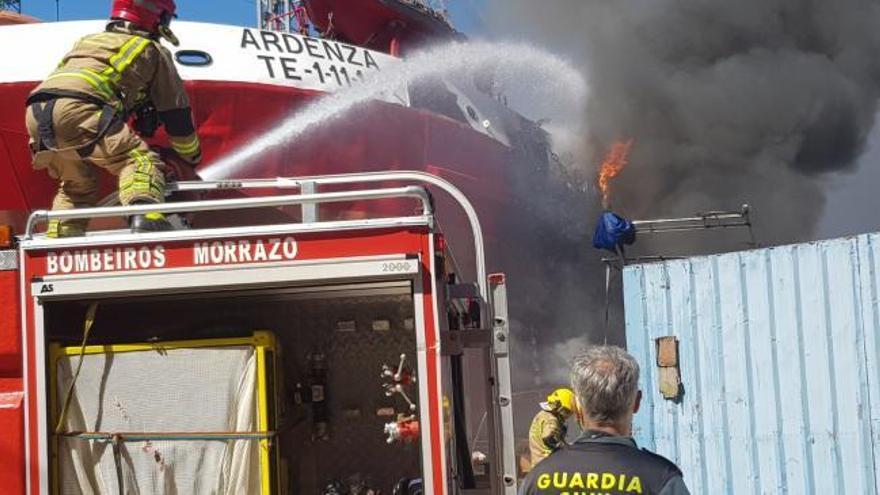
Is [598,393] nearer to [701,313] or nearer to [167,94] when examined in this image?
[167,94]

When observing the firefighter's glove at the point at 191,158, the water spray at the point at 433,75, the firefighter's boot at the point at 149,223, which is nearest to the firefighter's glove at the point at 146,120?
the firefighter's glove at the point at 191,158

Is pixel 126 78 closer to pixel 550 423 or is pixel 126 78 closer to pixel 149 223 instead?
pixel 149 223

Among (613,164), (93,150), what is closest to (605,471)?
(93,150)

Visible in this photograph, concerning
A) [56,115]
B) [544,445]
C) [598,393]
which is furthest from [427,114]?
[598,393]

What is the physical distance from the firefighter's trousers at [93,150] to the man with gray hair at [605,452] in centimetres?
230

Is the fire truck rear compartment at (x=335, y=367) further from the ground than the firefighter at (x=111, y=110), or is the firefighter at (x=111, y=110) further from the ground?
the firefighter at (x=111, y=110)

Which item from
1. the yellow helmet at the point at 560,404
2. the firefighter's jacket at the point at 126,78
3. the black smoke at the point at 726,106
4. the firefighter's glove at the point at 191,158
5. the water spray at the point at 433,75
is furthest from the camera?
the black smoke at the point at 726,106

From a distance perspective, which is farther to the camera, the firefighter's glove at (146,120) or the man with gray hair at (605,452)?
the firefighter's glove at (146,120)

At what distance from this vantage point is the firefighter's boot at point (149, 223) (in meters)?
3.67

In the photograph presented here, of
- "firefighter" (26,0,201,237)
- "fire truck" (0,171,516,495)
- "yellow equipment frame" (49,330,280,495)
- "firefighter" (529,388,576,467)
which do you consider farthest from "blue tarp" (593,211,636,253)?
"yellow equipment frame" (49,330,280,495)

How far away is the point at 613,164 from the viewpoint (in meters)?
16.6

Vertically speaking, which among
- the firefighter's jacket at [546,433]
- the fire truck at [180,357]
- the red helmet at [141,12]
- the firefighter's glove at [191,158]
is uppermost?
the red helmet at [141,12]

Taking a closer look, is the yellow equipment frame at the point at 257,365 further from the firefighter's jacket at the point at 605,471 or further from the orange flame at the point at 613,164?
the orange flame at the point at 613,164

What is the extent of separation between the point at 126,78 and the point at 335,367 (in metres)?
1.65
